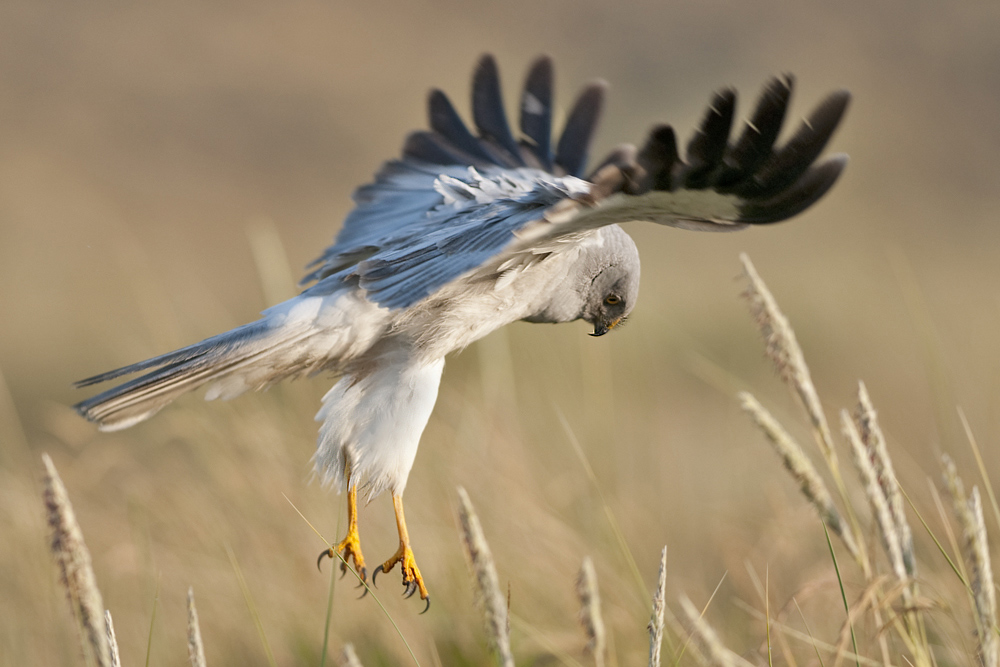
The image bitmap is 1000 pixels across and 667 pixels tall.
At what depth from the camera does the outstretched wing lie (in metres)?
1.88

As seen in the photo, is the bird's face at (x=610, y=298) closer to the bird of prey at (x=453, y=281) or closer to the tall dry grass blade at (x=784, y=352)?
the bird of prey at (x=453, y=281)

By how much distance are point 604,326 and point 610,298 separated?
141 millimetres

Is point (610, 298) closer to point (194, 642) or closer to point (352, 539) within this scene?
point (352, 539)

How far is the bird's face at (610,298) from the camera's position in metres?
2.96

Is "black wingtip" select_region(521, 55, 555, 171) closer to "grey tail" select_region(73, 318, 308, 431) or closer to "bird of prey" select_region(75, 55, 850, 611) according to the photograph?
"bird of prey" select_region(75, 55, 850, 611)

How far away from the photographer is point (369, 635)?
305 cm

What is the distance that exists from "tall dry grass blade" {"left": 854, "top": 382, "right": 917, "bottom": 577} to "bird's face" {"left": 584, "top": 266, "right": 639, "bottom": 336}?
1334 mm

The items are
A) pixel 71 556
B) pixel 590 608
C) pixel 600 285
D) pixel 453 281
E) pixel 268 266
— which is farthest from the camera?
pixel 268 266

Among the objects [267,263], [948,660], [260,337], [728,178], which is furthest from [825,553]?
[267,263]

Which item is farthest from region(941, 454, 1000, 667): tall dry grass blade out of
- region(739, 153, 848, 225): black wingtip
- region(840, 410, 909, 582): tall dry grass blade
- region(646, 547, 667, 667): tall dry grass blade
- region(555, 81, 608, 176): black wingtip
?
region(555, 81, 608, 176): black wingtip

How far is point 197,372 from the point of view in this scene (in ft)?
7.78

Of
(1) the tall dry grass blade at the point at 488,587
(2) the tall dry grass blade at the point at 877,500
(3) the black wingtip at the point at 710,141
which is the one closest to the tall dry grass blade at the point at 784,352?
(2) the tall dry grass blade at the point at 877,500

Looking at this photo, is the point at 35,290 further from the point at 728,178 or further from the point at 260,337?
the point at 728,178

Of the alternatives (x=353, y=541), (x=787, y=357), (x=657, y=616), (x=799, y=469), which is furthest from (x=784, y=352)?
(x=353, y=541)
